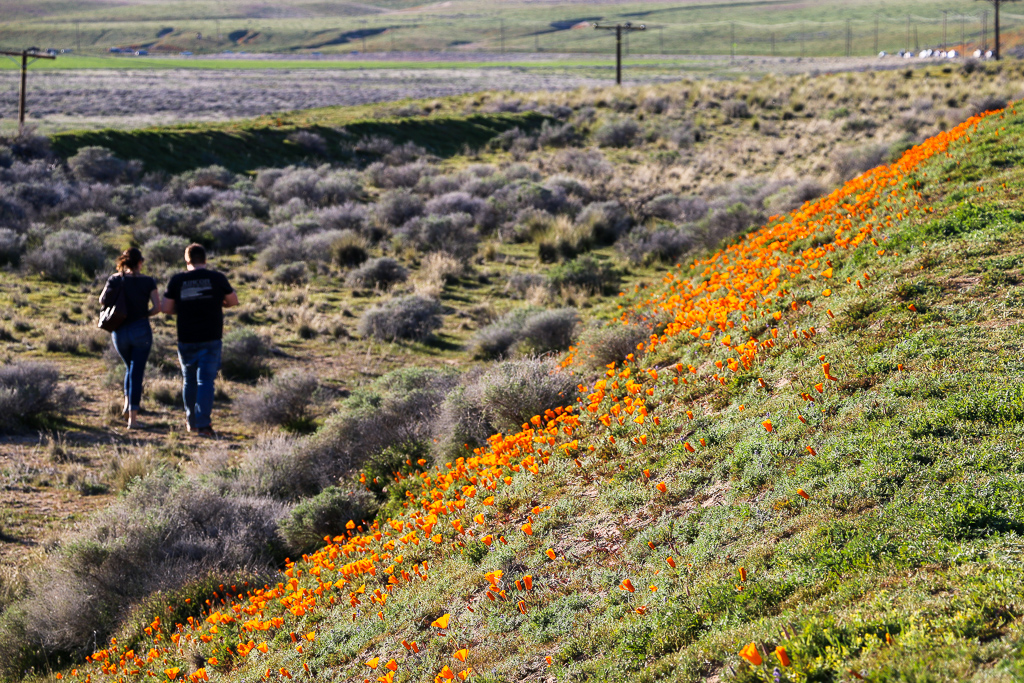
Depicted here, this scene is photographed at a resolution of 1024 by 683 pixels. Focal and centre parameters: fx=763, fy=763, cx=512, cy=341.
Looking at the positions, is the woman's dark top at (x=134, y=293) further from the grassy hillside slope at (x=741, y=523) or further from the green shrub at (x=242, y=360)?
the grassy hillside slope at (x=741, y=523)

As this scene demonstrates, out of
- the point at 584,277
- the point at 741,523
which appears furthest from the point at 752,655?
the point at 584,277

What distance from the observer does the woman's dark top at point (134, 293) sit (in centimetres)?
870

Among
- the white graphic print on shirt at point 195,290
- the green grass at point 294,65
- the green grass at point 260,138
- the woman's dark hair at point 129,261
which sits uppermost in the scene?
the green grass at point 294,65

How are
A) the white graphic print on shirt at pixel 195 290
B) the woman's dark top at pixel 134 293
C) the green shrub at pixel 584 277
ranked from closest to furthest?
the white graphic print on shirt at pixel 195 290 → the woman's dark top at pixel 134 293 → the green shrub at pixel 584 277

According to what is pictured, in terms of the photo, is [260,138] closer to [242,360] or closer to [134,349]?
[242,360]

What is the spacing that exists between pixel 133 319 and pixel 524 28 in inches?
6652

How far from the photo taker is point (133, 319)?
877cm

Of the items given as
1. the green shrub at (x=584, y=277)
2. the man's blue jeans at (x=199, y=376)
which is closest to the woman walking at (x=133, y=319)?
the man's blue jeans at (x=199, y=376)

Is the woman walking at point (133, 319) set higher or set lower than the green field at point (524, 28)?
lower

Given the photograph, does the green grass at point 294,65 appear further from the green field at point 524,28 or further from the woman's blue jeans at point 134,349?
the woman's blue jeans at point 134,349

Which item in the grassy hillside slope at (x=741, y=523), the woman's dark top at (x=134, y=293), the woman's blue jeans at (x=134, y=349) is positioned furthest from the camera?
the woman's blue jeans at (x=134, y=349)

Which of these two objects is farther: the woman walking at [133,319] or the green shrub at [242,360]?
the green shrub at [242,360]

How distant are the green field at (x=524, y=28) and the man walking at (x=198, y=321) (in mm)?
118197

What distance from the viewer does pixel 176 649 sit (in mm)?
5227
